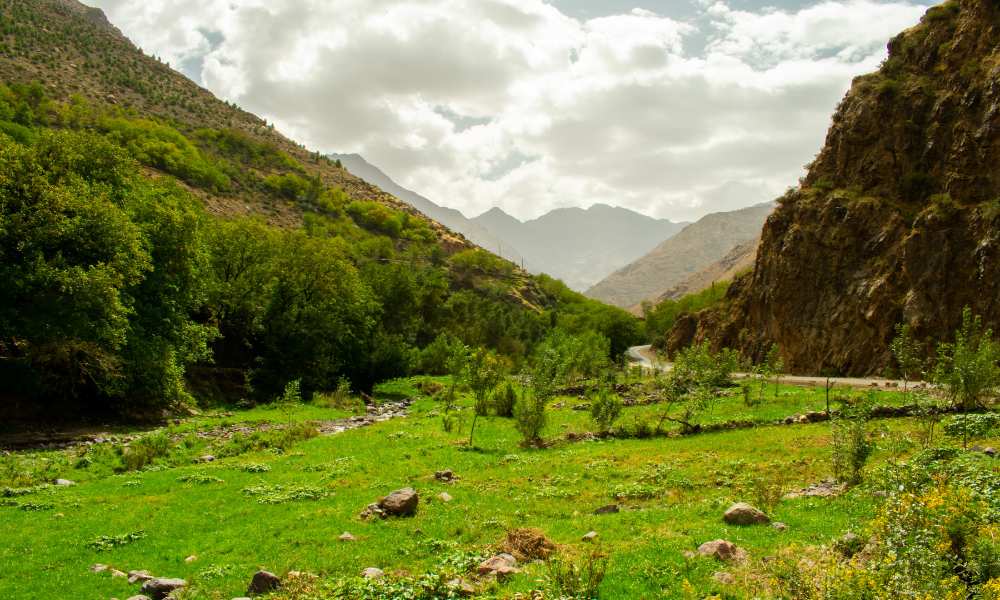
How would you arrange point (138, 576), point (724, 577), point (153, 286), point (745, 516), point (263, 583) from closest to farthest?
point (724, 577) → point (263, 583) → point (138, 576) → point (745, 516) → point (153, 286)


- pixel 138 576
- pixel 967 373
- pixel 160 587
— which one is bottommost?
pixel 138 576

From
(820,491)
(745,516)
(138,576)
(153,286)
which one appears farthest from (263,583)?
(153,286)

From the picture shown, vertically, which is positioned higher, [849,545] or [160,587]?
[849,545]

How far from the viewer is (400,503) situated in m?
17.1

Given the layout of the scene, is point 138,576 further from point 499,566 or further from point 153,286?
point 153,286

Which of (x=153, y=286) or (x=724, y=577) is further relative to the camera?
(x=153, y=286)

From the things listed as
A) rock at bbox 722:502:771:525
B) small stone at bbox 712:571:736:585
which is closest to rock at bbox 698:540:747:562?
small stone at bbox 712:571:736:585

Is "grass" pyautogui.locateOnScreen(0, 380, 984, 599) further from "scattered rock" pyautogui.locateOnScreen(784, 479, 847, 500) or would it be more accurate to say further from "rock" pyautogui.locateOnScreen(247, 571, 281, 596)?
"scattered rock" pyautogui.locateOnScreen(784, 479, 847, 500)

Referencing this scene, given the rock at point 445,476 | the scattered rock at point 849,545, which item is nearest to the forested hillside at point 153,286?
the rock at point 445,476

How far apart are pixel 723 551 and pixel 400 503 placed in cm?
957

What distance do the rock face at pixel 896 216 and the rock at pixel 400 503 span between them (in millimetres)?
55039

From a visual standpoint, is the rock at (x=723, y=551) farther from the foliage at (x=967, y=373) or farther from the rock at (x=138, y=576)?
the foliage at (x=967, y=373)

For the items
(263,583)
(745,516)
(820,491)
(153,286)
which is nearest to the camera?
(263,583)

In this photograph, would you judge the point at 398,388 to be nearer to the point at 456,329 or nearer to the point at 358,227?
the point at 456,329
